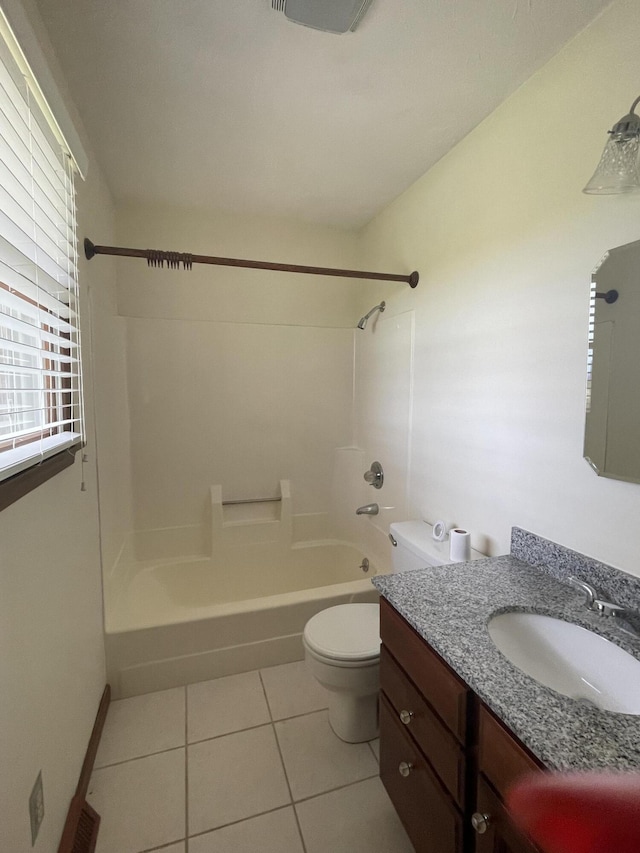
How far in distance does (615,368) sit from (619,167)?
50 centimetres

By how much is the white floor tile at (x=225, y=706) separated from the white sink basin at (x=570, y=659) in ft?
3.94

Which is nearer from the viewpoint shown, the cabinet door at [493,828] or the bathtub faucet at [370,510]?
the cabinet door at [493,828]

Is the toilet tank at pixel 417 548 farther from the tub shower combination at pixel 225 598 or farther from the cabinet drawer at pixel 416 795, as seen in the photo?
the cabinet drawer at pixel 416 795

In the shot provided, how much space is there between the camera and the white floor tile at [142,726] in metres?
1.55

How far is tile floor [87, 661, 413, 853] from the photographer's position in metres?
1.24

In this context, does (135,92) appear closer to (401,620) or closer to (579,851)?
(401,620)

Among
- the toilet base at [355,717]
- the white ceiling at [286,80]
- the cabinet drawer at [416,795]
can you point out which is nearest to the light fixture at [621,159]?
the white ceiling at [286,80]

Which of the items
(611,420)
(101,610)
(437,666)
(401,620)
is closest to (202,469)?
(101,610)

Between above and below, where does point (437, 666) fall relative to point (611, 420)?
below

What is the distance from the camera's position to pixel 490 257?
155 centimetres

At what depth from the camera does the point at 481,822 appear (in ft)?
2.62

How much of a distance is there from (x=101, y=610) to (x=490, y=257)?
87.0 inches

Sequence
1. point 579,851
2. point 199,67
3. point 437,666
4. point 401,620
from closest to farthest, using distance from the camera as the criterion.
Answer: point 579,851 → point 437,666 → point 401,620 → point 199,67

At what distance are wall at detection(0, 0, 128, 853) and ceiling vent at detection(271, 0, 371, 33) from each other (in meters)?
0.67
